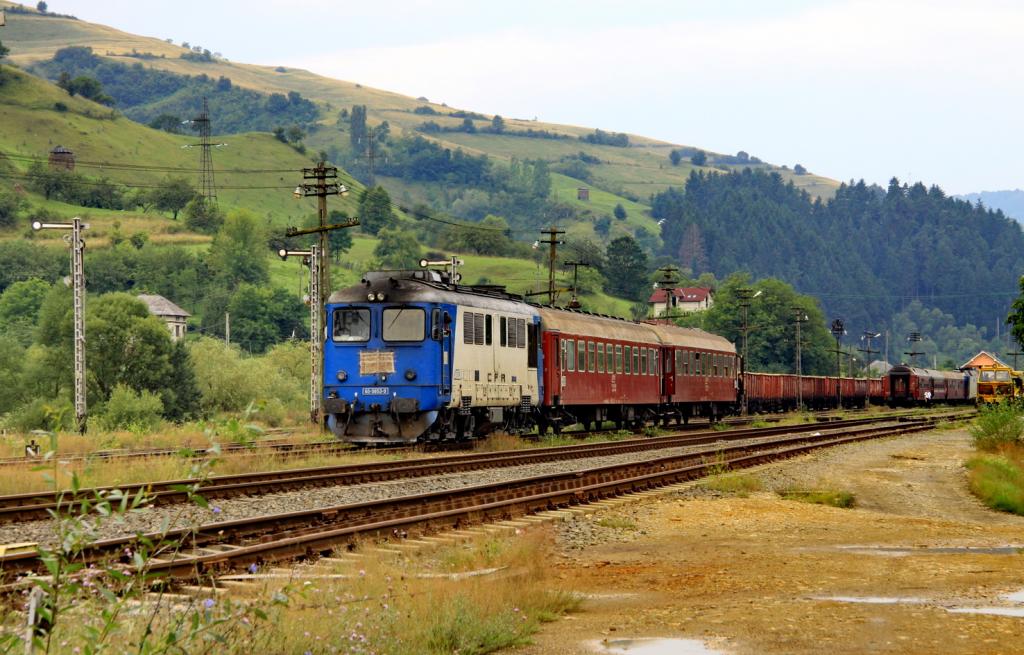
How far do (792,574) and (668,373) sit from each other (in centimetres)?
3253

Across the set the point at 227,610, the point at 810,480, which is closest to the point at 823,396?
the point at 810,480

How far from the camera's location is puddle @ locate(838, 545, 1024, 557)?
48.5 ft

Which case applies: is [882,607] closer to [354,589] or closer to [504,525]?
[354,589]

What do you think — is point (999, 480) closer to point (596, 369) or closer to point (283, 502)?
point (283, 502)

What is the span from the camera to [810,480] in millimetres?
25672

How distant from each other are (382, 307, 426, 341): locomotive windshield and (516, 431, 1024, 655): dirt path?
8041 mm

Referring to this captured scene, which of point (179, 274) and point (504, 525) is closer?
point (504, 525)

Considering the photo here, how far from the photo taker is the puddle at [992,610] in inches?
408

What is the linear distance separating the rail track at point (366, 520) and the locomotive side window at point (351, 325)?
7337 mm

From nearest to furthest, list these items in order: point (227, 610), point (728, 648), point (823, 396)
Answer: point (227, 610)
point (728, 648)
point (823, 396)

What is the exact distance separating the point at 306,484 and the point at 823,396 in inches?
2887

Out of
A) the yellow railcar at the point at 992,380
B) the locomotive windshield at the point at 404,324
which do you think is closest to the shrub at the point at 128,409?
the locomotive windshield at the point at 404,324

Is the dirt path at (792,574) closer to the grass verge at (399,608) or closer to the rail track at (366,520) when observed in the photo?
the grass verge at (399,608)

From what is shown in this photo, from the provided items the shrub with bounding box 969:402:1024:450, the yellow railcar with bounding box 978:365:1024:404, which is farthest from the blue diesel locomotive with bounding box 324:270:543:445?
the yellow railcar with bounding box 978:365:1024:404
